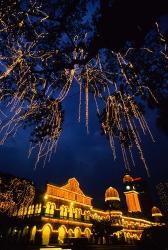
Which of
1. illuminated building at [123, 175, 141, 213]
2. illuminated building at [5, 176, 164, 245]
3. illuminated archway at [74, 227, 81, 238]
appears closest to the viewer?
illuminated building at [5, 176, 164, 245]

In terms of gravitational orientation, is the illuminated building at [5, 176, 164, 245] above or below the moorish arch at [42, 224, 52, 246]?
above

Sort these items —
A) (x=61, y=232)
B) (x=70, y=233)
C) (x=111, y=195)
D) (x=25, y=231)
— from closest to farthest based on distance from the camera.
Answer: (x=25, y=231) < (x=61, y=232) < (x=70, y=233) < (x=111, y=195)

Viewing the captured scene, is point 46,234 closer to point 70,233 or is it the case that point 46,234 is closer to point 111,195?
point 70,233

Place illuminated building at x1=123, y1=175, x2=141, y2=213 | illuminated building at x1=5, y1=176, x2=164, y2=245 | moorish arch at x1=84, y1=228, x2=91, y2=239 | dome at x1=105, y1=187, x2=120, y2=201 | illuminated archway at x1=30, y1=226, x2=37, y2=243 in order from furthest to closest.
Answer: illuminated building at x1=123, y1=175, x2=141, y2=213 → dome at x1=105, y1=187, x2=120, y2=201 → moorish arch at x1=84, y1=228, x2=91, y2=239 → illuminated building at x1=5, y1=176, x2=164, y2=245 → illuminated archway at x1=30, y1=226, x2=37, y2=243

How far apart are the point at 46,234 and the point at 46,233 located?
0.11 m

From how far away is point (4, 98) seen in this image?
9.92 m

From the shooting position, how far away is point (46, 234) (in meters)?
25.7

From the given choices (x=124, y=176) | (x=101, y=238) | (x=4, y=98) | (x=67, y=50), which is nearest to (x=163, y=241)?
(x=67, y=50)

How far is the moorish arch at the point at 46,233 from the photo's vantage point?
25.0m

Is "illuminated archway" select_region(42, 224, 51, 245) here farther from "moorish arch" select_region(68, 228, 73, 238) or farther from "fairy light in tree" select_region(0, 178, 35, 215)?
"fairy light in tree" select_region(0, 178, 35, 215)

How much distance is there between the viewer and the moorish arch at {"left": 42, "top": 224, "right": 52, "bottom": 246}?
82.1 ft

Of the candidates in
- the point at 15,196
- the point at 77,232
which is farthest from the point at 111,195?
the point at 15,196

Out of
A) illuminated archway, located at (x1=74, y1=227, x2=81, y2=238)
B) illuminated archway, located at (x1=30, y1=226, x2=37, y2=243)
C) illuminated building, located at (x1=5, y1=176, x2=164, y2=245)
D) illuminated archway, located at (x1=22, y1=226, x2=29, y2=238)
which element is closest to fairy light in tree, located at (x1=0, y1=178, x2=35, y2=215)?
illuminated building, located at (x1=5, y1=176, x2=164, y2=245)

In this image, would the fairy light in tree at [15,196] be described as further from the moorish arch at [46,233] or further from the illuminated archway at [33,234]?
the moorish arch at [46,233]
